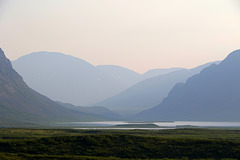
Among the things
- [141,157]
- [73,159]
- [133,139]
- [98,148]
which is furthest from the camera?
[133,139]

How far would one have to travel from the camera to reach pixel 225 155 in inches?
3374

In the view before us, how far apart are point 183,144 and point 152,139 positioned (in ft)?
27.8

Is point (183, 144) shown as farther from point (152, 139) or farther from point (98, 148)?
point (98, 148)

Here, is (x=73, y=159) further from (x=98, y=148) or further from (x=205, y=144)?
(x=205, y=144)

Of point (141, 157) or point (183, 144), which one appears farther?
point (183, 144)

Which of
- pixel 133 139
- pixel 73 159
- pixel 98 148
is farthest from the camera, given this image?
pixel 133 139

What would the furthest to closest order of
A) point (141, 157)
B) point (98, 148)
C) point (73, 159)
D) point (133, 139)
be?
point (133, 139) → point (98, 148) → point (141, 157) → point (73, 159)

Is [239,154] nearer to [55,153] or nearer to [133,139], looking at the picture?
[133,139]

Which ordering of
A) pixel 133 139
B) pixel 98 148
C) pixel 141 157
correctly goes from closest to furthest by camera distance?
pixel 141 157, pixel 98 148, pixel 133 139

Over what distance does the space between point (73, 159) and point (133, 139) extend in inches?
975

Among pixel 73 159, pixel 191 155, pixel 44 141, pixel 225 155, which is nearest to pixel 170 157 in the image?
pixel 191 155

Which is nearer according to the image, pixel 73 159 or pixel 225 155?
pixel 73 159

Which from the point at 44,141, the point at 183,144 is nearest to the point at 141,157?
the point at 183,144

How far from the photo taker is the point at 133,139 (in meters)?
98.9
